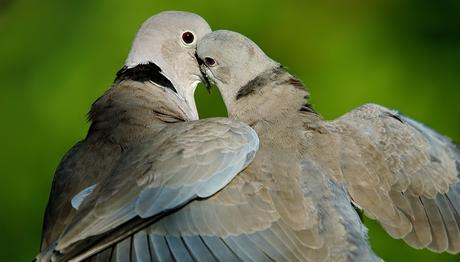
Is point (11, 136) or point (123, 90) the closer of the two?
point (123, 90)

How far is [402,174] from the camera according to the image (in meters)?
4.14

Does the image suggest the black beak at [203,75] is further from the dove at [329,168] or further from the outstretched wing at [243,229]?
the outstretched wing at [243,229]

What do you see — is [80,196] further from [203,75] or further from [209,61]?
[203,75]

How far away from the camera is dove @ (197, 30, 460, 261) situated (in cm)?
367

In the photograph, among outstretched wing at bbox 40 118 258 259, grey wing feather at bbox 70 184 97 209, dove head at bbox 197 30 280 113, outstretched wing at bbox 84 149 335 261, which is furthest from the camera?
dove head at bbox 197 30 280 113

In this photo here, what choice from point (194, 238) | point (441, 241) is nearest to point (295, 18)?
point (441, 241)

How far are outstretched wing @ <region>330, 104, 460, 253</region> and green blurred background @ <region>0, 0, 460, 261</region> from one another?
1.63 metres

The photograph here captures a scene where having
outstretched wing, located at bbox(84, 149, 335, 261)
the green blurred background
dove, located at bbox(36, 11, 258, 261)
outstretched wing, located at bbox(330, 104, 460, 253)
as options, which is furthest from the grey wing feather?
the green blurred background

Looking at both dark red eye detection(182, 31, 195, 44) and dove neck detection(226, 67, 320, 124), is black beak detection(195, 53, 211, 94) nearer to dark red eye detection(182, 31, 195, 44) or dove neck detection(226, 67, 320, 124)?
dark red eye detection(182, 31, 195, 44)

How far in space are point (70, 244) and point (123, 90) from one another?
49.2 inches

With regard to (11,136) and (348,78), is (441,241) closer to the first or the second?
(348,78)

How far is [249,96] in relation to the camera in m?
4.28

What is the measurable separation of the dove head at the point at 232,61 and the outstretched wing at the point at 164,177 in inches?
21.4

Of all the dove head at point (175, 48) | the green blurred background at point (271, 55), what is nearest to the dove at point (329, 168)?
the dove head at point (175, 48)
